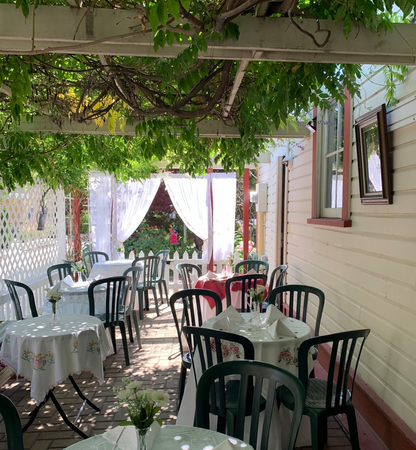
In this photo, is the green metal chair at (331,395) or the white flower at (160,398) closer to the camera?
the white flower at (160,398)

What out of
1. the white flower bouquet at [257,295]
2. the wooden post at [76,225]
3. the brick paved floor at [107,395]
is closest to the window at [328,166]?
the white flower bouquet at [257,295]

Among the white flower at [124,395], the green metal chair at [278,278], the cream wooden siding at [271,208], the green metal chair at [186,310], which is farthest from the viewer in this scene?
the cream wooden siding at [271,208]

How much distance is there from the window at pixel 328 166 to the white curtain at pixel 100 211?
199 inches

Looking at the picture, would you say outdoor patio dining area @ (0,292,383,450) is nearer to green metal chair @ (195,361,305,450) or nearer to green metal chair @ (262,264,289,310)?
green metal chair @ (262,264,289,310)

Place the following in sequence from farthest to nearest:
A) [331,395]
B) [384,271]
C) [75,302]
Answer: [75,302], [384,271], [331,395]

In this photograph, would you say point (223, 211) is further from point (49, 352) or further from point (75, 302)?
point (49, 352)

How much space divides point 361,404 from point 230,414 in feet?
3.96

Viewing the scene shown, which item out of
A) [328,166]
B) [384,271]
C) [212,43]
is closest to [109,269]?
[328,166]

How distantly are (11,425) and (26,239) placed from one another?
4.71 metres

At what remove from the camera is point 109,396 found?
11.8 feet

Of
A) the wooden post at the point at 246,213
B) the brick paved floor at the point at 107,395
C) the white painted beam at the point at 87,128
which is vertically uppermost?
the white painted beam at the point at 87,128

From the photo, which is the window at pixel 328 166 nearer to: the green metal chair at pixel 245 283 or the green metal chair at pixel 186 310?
the green metal chair at pixel 245 283

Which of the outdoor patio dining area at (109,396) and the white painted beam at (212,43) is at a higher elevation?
the white painted beam at (212,43)

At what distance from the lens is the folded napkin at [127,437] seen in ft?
5.02
